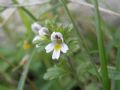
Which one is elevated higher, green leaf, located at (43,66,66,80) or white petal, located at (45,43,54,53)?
white petal, located at (45,43,54,53)

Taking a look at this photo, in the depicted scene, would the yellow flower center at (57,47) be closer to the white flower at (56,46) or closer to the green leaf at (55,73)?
the white flower at (56,46)

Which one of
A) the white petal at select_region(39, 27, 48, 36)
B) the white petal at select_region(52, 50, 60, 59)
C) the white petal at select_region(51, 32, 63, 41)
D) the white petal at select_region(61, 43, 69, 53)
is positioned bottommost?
the white petal at select_region(52, 50, 60, 59)

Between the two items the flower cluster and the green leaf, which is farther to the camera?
the green leaf

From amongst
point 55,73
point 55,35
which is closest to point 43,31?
point 55,35

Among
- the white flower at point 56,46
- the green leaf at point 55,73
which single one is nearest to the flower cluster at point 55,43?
the white flower at point 56,46

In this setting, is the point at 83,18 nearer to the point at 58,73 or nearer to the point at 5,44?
the point at 5,44

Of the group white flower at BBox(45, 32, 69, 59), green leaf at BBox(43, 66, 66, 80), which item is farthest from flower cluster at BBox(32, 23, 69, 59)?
green leaf at BBox(43, 66, 66, 80)

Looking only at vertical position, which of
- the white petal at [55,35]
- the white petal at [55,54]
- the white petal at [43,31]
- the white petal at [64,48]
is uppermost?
the white petal at [43,31]

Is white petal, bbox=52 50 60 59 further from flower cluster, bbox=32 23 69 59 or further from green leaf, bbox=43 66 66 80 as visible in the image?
green leaf, bbox=43 66 66 80

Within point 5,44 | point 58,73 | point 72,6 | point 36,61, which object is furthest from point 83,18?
point 58,73
